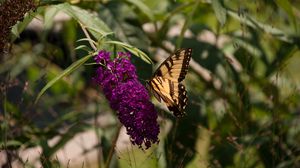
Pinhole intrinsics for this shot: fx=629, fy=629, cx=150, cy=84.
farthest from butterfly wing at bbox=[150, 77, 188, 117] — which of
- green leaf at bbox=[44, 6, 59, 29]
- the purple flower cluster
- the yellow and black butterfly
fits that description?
green leaf at bbox=[44, 6, 59, 29]

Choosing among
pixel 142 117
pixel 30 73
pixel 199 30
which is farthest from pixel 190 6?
pixel 30 73

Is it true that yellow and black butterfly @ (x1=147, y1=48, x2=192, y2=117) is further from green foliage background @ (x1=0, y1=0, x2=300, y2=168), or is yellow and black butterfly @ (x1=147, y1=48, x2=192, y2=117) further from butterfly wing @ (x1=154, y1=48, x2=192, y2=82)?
green foliage background @ (x1=0, y1=0, x2=300, y2=168)

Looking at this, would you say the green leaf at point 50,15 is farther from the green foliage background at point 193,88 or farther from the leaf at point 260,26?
the leaf at point 260,26

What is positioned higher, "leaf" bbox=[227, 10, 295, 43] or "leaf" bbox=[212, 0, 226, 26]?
"leaf" bbox=[212, 0, 226, 26]

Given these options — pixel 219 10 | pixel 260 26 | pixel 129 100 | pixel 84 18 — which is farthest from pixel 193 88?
pixel 129 100

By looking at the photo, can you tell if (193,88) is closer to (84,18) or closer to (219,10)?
(219,10)

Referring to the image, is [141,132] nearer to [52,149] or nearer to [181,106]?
[181,106]

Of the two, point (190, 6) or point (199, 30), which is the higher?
point (190, 6)
